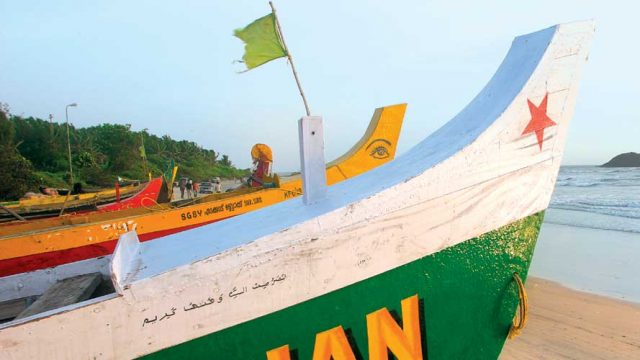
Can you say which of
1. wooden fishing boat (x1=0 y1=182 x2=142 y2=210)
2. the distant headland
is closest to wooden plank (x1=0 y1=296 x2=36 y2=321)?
wooden fishing boat (x1=0 y1=182 x2=142 y2=210)

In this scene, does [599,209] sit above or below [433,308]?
below

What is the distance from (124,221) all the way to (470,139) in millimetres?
6685

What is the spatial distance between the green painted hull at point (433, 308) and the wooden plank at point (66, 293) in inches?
28.7

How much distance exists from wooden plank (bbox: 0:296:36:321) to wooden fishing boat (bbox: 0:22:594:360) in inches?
38.3

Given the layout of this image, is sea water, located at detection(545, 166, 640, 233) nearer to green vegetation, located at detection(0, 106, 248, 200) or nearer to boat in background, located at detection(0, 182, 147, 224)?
boat in background, located at detection(0, 182, 147, 224)

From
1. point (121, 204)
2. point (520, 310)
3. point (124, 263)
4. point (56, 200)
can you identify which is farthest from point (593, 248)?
point (56, 200)

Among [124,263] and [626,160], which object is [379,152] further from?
[626,160]

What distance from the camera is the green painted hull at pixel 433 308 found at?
1.31 metres

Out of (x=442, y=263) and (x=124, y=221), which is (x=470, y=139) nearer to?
(x=442, y=263)

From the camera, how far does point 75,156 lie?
37531 millimetres

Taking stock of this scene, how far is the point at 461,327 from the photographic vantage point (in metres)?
1.75

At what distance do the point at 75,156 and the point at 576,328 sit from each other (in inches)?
1719

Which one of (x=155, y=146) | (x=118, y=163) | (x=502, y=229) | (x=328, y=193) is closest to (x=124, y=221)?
(x=328, y=193)

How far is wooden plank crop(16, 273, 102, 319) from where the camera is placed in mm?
1560
